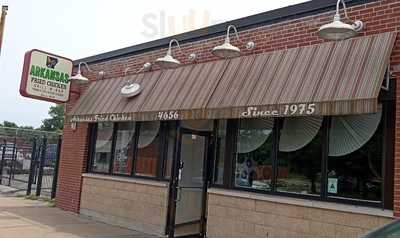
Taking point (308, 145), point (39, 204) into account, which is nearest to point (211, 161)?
point (308, 145)

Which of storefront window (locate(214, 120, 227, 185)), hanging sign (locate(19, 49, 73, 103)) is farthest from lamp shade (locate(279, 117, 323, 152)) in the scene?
hanging sign (locate(19, 49, 73, 103))

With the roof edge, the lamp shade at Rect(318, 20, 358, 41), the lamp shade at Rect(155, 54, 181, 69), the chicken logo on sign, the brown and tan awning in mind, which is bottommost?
the brown and tan awning

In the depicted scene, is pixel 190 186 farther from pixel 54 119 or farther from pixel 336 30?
pixel 54 119

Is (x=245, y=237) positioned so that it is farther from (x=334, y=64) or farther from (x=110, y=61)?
(x=110, y=61)

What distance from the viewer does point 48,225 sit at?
34.8 ft

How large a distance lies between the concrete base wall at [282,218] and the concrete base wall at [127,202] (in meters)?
1.49

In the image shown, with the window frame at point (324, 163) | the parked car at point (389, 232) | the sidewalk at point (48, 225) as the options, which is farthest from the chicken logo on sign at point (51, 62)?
the parked car at point (389, 232)

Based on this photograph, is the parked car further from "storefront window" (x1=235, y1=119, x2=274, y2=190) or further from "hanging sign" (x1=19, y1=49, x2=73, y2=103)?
"hanging sign" (x1=19, y1=49, x2=73, y2=103)

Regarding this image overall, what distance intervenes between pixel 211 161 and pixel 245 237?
6.09 ft

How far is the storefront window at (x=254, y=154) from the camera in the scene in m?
8.50

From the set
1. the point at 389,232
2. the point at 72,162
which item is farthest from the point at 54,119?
the point at 389,232

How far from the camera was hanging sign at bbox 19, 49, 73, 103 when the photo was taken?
12.3 meters

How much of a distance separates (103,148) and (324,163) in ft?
22.3

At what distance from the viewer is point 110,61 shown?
12.8m
